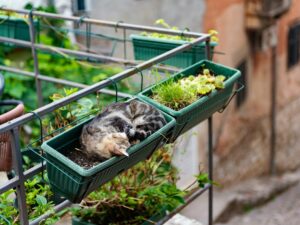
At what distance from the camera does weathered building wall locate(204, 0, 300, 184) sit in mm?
10203

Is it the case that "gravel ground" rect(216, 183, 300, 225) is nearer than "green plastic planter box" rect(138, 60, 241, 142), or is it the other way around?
"green plastic planter box" rect(138, 60, 241, 142)

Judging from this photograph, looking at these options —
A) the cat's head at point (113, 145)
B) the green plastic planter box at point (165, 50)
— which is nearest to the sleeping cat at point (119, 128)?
the cat's head at point (113, 145)

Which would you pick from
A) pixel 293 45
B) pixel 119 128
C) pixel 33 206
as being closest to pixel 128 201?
pixel 33 206

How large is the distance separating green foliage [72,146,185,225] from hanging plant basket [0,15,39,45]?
6.57ft

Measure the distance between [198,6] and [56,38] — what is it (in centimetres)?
268

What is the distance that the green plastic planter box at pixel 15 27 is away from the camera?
5.57 meters

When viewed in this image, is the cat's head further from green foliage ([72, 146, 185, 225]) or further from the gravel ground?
the gravel ground

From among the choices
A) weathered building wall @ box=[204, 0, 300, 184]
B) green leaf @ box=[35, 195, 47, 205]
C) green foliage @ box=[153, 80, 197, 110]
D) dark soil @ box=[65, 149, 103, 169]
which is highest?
green foliage @ box=[153, 80, 197, 110]

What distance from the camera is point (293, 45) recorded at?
1265 cm

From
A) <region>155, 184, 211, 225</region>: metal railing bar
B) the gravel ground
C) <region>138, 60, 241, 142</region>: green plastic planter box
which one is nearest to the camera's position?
<region>138, 60, 241, 142</region>: green plastic planter box

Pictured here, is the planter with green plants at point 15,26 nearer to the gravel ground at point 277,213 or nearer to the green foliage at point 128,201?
the green foliage at point 128,201

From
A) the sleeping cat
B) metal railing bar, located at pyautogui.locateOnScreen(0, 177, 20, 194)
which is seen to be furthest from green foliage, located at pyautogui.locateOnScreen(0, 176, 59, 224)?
the sleeping cat

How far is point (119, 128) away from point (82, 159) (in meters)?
0.24

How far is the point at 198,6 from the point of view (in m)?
9.35
